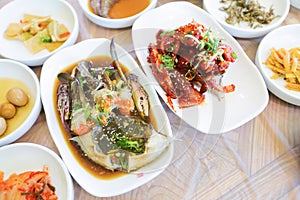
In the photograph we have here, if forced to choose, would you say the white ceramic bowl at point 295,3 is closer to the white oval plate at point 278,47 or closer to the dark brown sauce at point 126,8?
the white oval plate at point 278,47

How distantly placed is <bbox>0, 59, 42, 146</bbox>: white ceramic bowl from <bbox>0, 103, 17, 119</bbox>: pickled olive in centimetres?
9

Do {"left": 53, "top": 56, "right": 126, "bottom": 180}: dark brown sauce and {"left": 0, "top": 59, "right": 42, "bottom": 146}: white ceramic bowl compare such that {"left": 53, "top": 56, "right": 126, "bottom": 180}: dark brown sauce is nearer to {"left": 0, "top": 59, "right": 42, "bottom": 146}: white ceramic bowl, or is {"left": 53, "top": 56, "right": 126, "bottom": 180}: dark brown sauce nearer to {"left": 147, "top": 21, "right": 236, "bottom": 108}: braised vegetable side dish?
{"left": 0, "top": 59, "right": 42, "bottom": 146}: white ceramic bowl

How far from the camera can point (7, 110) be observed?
1310 mm

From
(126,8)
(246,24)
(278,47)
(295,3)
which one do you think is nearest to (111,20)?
(126,8)

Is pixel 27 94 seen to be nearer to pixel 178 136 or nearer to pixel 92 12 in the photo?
pixel 92 12

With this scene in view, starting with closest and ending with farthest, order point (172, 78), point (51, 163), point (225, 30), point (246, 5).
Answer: point (51, 163)
point (172, 78)
point (225, 30)
point (246, 5)

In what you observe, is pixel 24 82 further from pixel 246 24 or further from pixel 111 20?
pixel 246 24

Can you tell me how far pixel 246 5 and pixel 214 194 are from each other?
3.26 feet

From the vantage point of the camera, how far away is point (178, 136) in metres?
1.24

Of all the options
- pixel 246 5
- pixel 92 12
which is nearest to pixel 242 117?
pixel 246 5

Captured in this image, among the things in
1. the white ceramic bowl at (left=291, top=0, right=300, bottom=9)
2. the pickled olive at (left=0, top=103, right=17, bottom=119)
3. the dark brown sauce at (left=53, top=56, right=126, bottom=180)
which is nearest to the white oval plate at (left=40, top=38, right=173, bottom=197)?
the dark brown sauce at (left=53, top=56, right=126, bottom=180)

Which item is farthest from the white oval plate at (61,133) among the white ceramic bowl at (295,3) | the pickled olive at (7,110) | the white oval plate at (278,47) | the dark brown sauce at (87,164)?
the white ceramic bowl at (295,3)

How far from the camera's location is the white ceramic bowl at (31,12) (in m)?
1.51

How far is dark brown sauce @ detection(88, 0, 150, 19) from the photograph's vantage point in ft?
5.36
